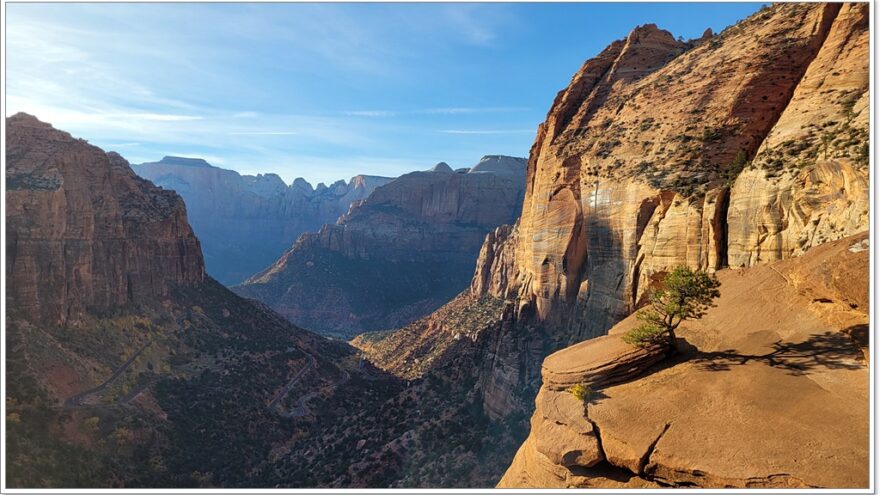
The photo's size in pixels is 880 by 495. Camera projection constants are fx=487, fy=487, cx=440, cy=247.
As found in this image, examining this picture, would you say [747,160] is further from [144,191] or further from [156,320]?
[144,191]

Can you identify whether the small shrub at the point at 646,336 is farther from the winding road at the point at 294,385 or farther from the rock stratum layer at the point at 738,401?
the winding road at the point at 294,385

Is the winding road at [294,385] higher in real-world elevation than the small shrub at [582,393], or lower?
lower

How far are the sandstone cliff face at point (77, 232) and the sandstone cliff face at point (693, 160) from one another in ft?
182

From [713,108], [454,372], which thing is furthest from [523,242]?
[713,108]

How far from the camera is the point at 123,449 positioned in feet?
156

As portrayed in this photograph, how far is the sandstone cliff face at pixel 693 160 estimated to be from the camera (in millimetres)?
27938

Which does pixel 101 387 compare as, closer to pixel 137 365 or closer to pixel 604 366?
pixel 137 365

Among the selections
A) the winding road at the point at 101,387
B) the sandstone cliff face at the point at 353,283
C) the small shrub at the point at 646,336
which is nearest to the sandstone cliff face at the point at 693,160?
the small shrub at the point at 646,336

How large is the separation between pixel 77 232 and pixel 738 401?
73.2m

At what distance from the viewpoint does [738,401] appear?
17.7 metres

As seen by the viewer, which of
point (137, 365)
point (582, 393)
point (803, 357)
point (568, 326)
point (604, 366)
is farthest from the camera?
point (137, 365)

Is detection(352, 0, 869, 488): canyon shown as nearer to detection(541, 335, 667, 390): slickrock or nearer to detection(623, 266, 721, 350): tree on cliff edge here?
detection(541, 335, 667, 390): slickrock

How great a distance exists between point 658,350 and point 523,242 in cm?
3702

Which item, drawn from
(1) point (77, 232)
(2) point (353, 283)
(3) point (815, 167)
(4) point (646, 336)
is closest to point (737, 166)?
(3) point (815, 167)
